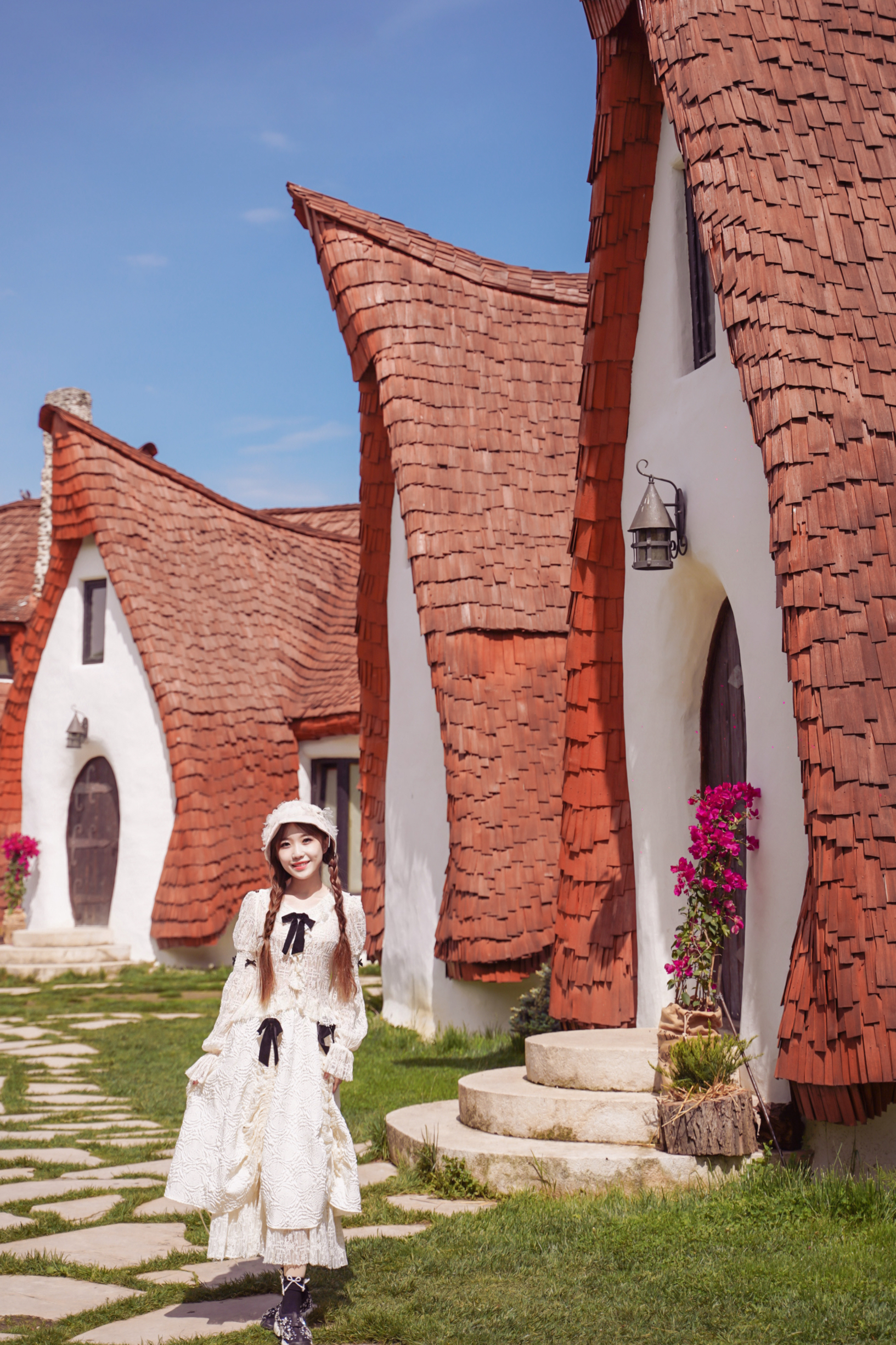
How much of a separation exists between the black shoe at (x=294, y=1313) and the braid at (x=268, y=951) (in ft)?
2.70

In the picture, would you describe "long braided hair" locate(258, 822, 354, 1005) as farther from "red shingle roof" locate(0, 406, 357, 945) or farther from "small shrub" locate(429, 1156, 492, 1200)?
"red shingle roof" locate(0, 406, 357, 945)

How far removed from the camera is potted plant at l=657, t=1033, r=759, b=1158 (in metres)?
5.16

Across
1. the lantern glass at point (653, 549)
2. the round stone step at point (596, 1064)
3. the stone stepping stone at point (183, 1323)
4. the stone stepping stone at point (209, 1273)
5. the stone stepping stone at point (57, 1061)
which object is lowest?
the stone stepping stone at point (183, 1323)

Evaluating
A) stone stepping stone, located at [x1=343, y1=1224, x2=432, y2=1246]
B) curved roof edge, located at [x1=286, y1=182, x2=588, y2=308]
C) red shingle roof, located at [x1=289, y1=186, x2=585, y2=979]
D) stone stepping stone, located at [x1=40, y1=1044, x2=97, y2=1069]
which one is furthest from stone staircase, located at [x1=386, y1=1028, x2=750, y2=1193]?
curved roof edge, located at [x1=286, y1=182, x2=588, y2=308]

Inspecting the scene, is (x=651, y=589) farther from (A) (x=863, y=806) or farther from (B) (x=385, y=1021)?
(B) (x=385, y=1021)

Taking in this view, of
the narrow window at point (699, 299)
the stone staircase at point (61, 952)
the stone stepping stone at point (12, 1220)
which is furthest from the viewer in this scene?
the stone staircase at point (61, 952)

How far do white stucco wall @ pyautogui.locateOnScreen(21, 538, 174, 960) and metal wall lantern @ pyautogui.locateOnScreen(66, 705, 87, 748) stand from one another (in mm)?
75

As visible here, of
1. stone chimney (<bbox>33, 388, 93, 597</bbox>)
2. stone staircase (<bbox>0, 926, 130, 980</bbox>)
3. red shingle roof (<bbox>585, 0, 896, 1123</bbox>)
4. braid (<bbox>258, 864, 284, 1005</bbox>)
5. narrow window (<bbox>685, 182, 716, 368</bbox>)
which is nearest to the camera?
braid (<bbox>258, 864, 284, 1005</bbox>)

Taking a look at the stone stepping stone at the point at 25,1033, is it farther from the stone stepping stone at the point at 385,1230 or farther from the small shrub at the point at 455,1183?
the stone stepping stone at the point at 385,1230

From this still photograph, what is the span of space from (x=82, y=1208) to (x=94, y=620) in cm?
1248

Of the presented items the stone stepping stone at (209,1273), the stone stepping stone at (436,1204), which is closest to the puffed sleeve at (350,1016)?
the stone stepping stone at (209,1273)

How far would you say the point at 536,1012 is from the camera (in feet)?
28.5

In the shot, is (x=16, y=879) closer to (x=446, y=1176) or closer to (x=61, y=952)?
(x=61, y=952)

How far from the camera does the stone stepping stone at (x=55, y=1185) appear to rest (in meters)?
5.50
